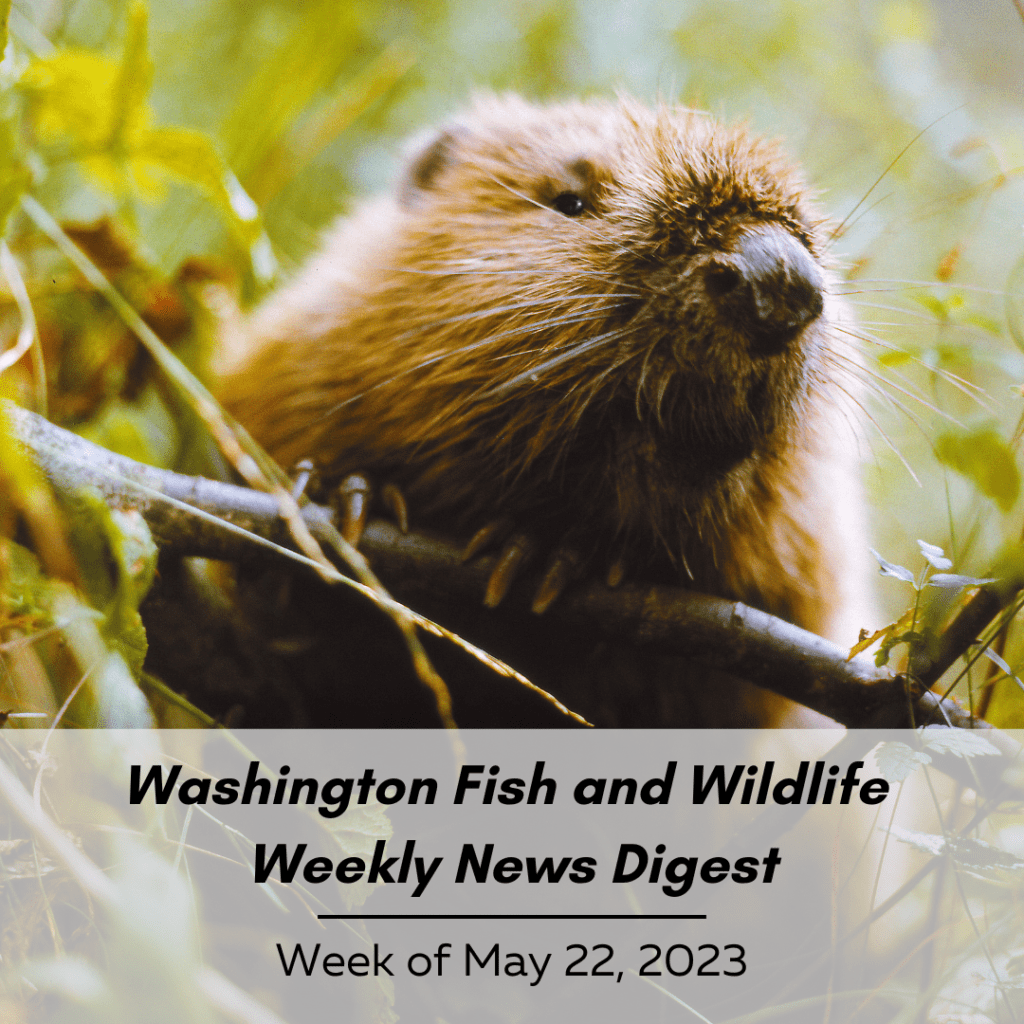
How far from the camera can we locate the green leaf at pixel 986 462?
1.03 m

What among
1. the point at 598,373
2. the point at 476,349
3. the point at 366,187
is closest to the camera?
the point at 598,373

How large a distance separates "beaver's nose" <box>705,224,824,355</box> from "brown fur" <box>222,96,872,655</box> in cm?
2

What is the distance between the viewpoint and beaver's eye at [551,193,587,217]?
138 cm

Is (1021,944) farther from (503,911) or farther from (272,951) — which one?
(272,951)

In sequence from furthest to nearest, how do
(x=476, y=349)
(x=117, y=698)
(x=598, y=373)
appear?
1. (x=476, y=349)
2. (x=598, y=373)
3. (x=117, y=698)

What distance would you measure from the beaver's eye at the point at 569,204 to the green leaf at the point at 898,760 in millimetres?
963

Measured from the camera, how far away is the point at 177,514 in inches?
41.2

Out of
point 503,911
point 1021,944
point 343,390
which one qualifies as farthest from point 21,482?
point 1021,944

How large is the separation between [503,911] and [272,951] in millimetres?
307

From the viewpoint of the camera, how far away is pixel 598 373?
116cm

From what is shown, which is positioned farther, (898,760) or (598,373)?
(598,373)

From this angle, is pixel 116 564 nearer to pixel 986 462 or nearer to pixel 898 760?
pixel 898 760

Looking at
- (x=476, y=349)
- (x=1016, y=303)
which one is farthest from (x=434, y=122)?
(x=1016, y=303)

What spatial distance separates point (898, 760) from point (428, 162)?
149 cm
